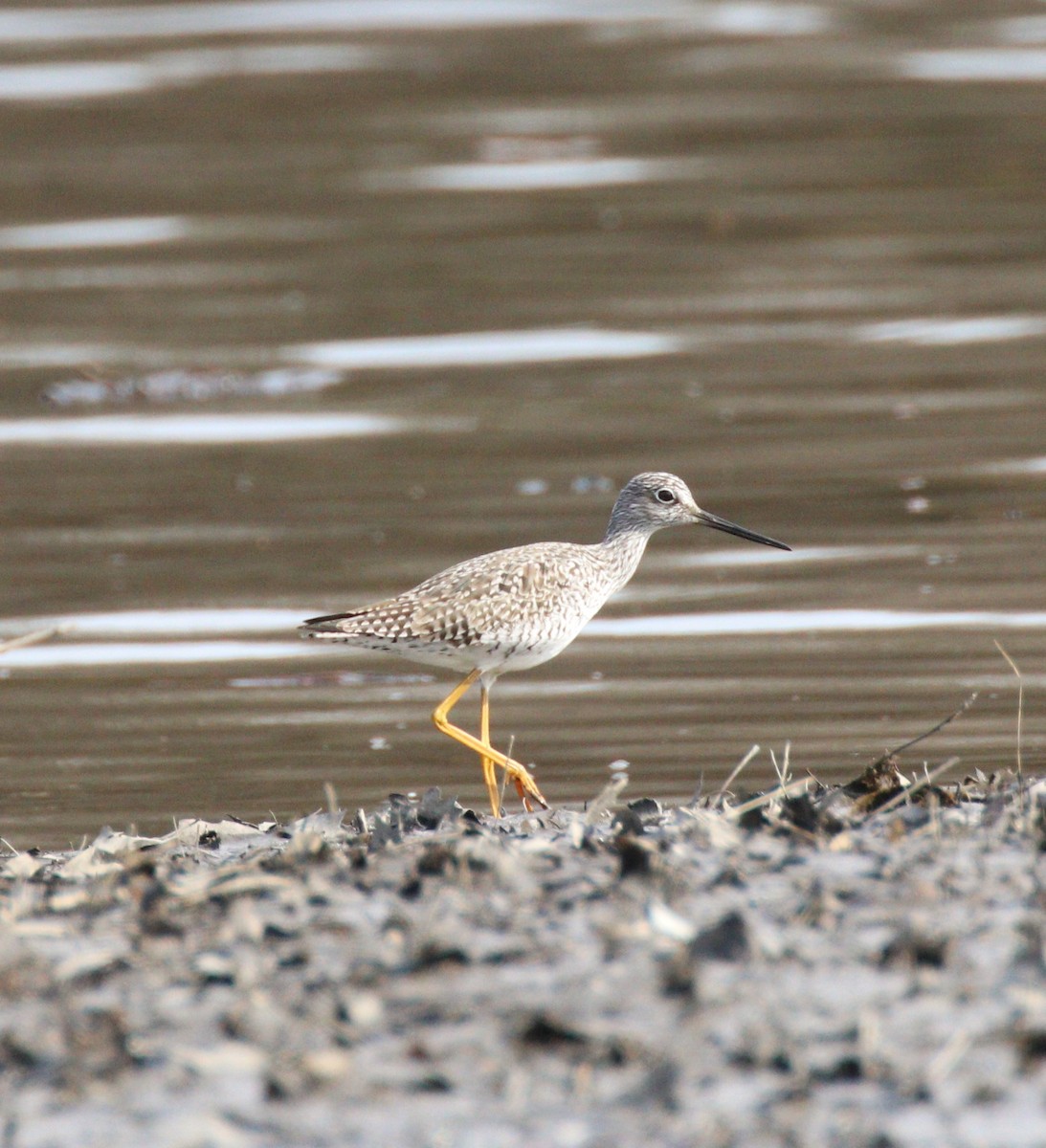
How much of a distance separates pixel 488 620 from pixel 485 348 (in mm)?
8185

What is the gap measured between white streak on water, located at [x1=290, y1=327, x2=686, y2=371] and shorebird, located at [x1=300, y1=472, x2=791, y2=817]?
7073 mm

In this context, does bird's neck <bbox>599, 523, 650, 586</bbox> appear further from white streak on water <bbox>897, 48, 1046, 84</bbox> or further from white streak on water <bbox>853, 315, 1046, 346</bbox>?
white streak on water <bbox>897, 48, 1046, 84</bbox>

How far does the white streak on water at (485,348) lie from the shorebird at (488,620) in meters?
7.07

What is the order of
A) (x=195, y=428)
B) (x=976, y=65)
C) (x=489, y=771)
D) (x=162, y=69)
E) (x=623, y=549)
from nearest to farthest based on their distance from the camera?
1. (x=489, y=771)
2. (x=623, y=549)
3. (x=195, y=428)
4. (x=976, y=65)
5. (x=162, y=69)

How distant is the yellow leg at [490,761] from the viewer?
740cm

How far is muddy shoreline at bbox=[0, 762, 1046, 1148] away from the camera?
4.21m

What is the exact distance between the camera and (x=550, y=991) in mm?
4602

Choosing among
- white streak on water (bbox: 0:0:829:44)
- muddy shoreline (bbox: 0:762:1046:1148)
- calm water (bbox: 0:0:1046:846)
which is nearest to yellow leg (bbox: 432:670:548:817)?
calm water (bbox: 0:0:1046:846)

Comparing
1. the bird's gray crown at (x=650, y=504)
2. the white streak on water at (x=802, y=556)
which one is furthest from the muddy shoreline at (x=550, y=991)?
the white streak on water at (x=802, y=556)

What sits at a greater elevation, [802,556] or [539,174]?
[539,174]

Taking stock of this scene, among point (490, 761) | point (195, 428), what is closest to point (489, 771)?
point (490, 761)

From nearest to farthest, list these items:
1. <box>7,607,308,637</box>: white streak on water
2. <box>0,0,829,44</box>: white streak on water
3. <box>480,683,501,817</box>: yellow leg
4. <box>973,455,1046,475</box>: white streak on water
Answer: <box>480,683,501,817</box>: yellow leg → <box>7,607,308,637</box>: white streak on water → <box>973,455,1046,475</box>: white streak on water → <box>0,0,829,44</box>: white streak on water

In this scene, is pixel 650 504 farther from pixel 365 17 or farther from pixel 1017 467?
pixel 365 17

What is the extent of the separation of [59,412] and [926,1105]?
1130cm
